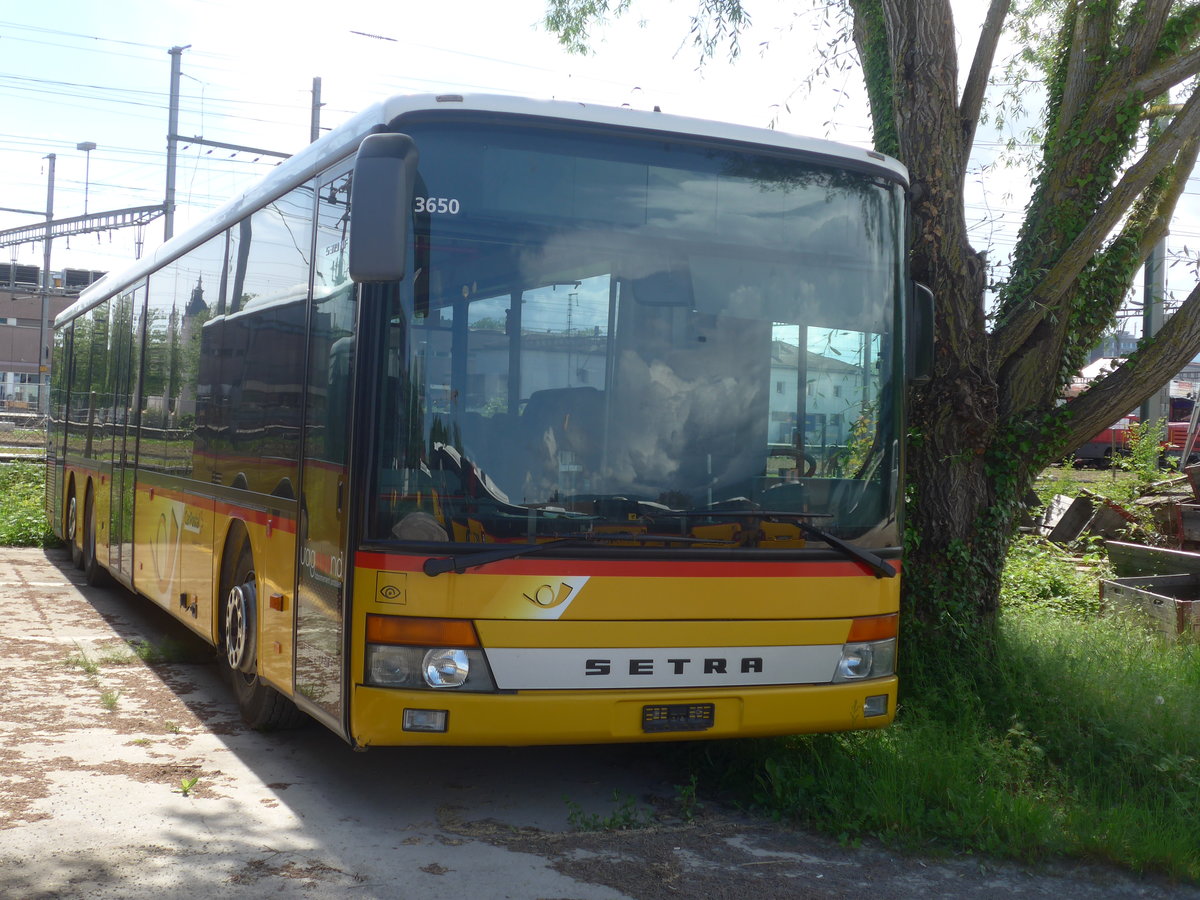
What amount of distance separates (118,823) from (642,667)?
7.38 feet

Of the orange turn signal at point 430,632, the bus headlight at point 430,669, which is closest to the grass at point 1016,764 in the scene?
the bus headlight at point 430,669

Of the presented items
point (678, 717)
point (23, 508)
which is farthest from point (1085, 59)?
point (23, 508)

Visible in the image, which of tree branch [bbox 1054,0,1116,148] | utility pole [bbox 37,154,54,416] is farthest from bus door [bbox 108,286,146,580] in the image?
utility pole [bbox 37,154,54,416]

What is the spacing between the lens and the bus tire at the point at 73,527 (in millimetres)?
14017

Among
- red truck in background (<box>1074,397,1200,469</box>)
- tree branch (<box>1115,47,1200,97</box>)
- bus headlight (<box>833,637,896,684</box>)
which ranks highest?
tree branch (<box>1115,47,1200,97</box>)

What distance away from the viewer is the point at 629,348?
219 inches

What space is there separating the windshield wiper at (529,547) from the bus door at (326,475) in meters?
0.46

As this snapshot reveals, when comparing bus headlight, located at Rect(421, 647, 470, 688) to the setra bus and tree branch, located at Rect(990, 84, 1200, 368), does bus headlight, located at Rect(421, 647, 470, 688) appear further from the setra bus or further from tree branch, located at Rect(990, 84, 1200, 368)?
tree branch, located at Rect(990, 84, 1200, 368)

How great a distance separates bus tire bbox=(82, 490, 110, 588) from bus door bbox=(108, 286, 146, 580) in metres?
1.23

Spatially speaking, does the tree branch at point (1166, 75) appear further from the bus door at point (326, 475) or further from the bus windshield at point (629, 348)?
the bus door at point (326, 475)

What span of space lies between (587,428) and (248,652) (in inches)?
107

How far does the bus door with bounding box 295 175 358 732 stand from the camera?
5.54 meters

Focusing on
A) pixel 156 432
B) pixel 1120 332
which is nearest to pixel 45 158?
pixel 156 432

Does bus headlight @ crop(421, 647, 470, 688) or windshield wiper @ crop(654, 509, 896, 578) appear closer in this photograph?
bus headlight @ crop(421, 647, 470, 688)
